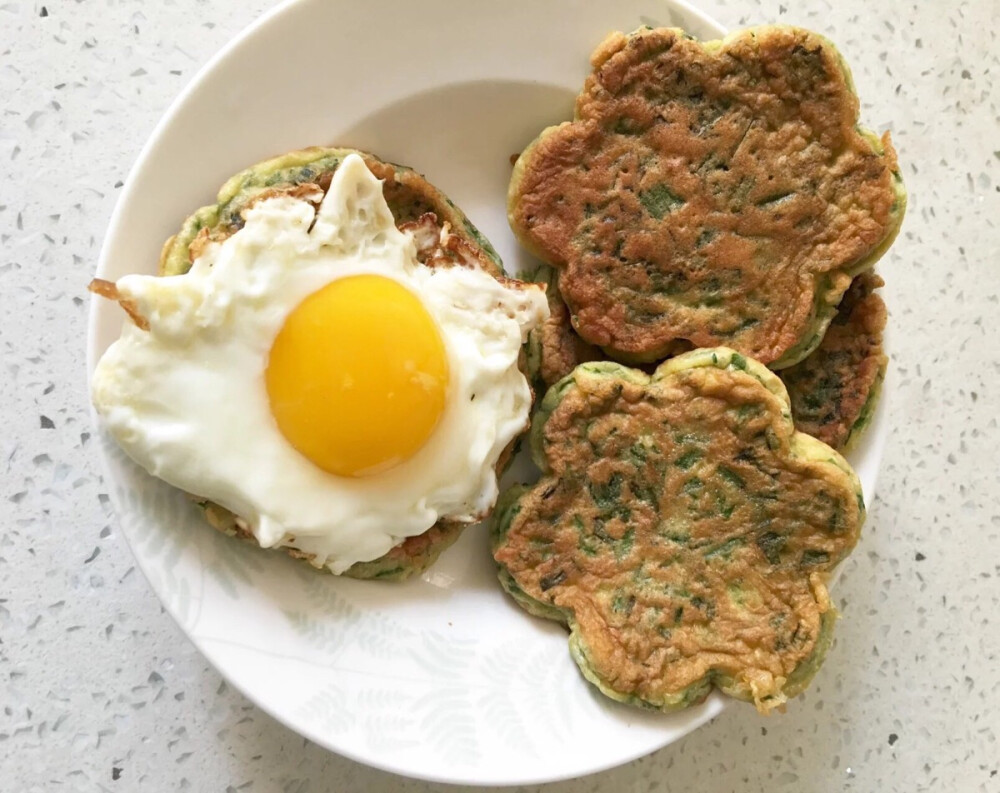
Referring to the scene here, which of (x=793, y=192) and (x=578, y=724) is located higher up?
(x=793, y=192)

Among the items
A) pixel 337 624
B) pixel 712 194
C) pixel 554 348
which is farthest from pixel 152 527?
pixel 712 194

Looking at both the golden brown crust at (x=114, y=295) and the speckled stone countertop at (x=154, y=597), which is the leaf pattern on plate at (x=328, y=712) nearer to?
the speckled stone countertop at (x=154, y=597)

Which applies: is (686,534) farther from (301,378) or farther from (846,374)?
(301,378)

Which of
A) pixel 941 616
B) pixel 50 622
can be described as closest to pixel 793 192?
pixel 941 616

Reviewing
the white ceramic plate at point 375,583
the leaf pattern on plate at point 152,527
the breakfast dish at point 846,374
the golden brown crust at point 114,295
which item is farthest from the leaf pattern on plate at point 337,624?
the breakfast dish at point 846,374

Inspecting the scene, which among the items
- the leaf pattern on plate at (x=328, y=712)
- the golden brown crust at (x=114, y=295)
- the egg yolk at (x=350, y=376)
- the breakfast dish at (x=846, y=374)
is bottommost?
the leaf pattern on plate at (x=328, y=712)

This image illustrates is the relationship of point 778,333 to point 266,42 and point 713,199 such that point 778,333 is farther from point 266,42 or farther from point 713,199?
point 266,42
